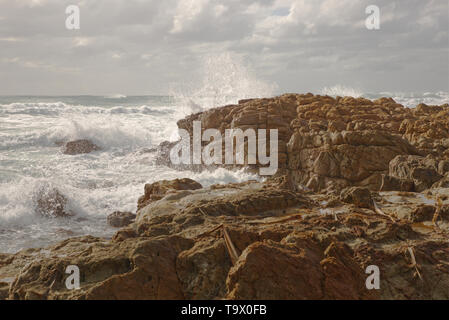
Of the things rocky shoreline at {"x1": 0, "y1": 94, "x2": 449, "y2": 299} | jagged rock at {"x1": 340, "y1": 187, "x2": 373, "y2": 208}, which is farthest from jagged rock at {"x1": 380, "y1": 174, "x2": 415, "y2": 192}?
jagged rock at {"x1": 340, "y1": 187, "x2": 373, "y2": 208}

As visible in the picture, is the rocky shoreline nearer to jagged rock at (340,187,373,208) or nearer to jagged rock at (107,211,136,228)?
jagged rock at (340,187,373,208)

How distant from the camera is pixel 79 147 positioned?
61.6 ft

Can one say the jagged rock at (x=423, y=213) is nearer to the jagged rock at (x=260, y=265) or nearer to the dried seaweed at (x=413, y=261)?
the jagged rock at (x=260, y=265)

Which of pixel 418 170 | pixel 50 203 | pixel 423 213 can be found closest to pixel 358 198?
pixel 423 213

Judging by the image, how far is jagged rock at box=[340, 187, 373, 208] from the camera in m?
5.04

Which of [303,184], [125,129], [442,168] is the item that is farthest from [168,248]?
[125,129]

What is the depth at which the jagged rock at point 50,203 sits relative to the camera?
9.07 m

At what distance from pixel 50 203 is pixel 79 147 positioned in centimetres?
1000

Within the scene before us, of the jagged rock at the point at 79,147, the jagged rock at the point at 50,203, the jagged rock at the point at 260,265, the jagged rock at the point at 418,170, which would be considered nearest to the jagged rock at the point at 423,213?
the jagged rock at the point at 260,265

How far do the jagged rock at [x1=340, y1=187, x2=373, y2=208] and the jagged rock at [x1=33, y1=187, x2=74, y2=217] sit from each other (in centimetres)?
656

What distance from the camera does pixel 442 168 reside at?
758 centimetres

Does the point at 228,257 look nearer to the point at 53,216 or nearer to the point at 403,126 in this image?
the point at 53,216

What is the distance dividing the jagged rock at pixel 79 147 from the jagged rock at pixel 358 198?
50.8 feet

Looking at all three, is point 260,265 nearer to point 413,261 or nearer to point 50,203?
point 413,261
